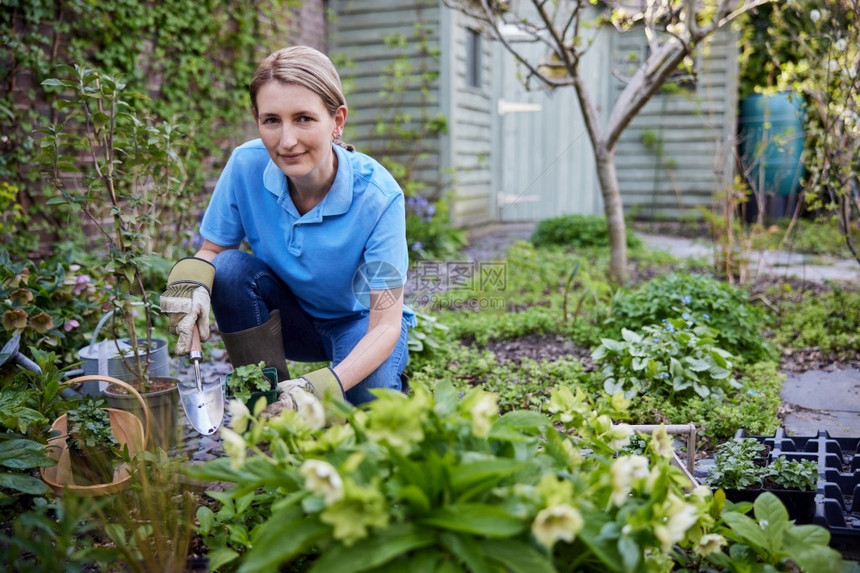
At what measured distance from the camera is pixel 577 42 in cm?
380

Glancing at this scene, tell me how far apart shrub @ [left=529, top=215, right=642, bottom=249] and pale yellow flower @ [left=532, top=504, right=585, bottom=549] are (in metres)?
5.27

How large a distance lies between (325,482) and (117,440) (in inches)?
45.8

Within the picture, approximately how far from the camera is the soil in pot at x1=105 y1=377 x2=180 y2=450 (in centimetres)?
191

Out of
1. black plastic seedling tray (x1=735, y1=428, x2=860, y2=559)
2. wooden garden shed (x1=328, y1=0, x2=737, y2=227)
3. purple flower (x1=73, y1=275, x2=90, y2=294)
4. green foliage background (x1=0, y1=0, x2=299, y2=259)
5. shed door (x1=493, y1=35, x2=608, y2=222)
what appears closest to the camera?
black plastic seedling tray (x1=735, y1=428, x2=860, y2=559)

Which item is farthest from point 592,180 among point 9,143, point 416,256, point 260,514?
point 260,514

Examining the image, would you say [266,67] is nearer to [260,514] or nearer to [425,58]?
[260,514]

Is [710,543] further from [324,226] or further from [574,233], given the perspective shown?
[574,233]

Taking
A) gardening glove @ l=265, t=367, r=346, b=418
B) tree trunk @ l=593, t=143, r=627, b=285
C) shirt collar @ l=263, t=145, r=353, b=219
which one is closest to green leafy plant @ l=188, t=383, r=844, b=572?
gardening glove @ l=265, t=367, r=346, b=418

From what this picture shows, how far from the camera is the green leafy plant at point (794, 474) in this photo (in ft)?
5.24

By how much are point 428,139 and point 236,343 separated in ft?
15.9

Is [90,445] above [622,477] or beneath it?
beneath

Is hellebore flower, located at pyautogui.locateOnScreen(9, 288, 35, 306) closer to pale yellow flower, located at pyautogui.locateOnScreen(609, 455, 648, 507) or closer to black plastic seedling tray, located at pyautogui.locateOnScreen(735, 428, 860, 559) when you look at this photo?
pale yellow flower, located at pyautogui.locateOnScreen(609, 455, 648, 507)

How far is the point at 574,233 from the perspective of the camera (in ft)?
20.7

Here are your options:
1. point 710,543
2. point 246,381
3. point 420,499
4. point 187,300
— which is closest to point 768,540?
point 710,543
